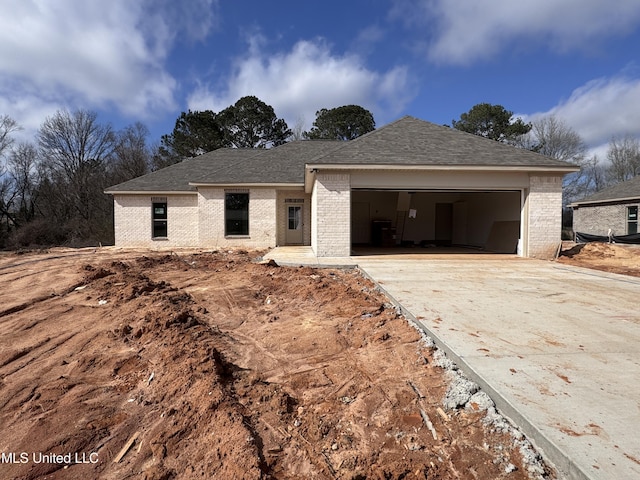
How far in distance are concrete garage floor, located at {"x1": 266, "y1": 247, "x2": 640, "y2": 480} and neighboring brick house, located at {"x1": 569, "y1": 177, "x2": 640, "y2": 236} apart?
55.1 feet

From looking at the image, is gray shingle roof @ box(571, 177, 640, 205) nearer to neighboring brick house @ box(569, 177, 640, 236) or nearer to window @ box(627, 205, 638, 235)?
neighboring brick house @ box(569, 177, 640, 236)

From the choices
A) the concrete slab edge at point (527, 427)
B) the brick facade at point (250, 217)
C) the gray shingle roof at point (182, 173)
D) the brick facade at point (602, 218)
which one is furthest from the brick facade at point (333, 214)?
the brick facade at point (602, 218)

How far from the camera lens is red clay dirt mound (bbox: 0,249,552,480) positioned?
2.12 meters

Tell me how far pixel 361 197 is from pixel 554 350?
1455 cm

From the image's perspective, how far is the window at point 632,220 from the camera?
63.6 feet

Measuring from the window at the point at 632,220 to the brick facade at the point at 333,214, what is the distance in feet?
61.7

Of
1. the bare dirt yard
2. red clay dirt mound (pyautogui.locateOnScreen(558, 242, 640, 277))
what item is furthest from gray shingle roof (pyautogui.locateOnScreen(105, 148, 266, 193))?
red clay dirt mound (pyautogui.locateOnScreen(558, 242, 640, 277))

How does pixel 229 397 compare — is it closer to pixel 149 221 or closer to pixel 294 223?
pixel 294 223

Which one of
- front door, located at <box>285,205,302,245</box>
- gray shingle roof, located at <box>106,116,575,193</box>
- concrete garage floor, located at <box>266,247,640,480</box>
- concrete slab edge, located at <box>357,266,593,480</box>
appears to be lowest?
concrete slab edge, located at <box>357,266,593,480</box>

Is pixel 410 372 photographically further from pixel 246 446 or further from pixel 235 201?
pixel 235 201

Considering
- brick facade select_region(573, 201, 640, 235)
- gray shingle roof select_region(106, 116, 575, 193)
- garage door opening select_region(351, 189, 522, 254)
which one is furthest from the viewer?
brick facade select_region(573, 201, 640, 235)

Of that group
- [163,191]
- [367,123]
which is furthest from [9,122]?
[367,123]

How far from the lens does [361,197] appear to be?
1747cm

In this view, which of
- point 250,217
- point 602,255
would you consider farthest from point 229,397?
point 602,255
